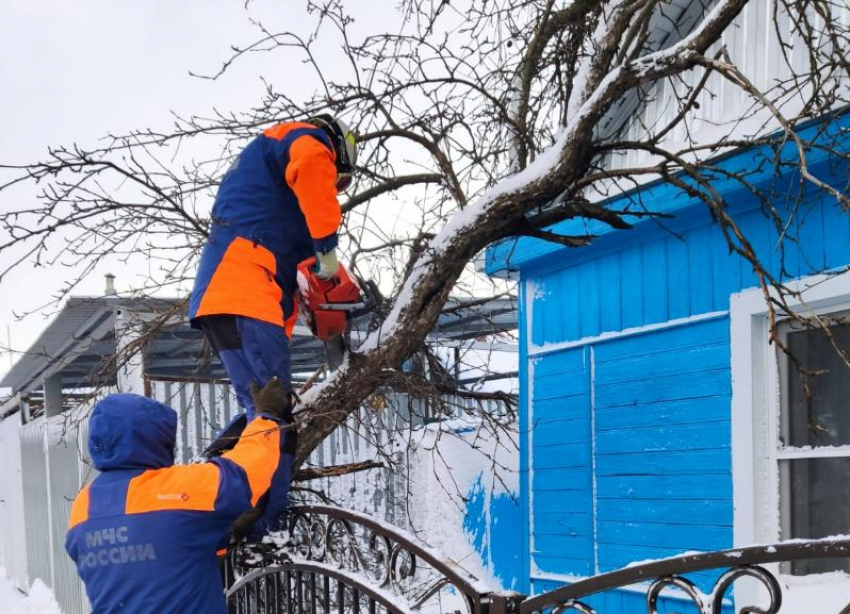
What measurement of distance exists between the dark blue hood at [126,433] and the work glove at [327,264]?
88cm

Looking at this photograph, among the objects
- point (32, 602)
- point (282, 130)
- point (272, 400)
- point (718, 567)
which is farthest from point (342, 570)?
point (32, 602)

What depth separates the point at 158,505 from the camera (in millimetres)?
2701

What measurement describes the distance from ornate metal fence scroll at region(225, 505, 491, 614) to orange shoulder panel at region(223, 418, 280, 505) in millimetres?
340

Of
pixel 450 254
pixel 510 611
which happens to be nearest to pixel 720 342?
pixel 450 254

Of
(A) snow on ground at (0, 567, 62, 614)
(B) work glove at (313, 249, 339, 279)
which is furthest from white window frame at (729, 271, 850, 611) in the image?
(A) snow on ground at (0, 567, 62, 614)

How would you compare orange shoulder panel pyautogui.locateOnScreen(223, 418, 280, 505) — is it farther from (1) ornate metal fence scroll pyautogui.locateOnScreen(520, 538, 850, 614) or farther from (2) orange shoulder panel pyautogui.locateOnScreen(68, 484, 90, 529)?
(1) ornate metal fence scroll pyautogui.locateOnScreen(520, 538, 850, 614)

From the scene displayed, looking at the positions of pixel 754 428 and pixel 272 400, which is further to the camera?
pixel 754 428

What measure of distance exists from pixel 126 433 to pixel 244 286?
829 millimetres

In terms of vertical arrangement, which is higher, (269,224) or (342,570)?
(269,224)

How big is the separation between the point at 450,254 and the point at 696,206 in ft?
5.31

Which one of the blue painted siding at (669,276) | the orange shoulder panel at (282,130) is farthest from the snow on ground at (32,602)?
the orange shoulder panel at (282,130)

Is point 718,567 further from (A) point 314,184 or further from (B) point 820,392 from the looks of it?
(B) point 820,392

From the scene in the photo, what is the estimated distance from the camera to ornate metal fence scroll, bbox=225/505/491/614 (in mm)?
2590

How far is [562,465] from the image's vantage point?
19.0 feet
